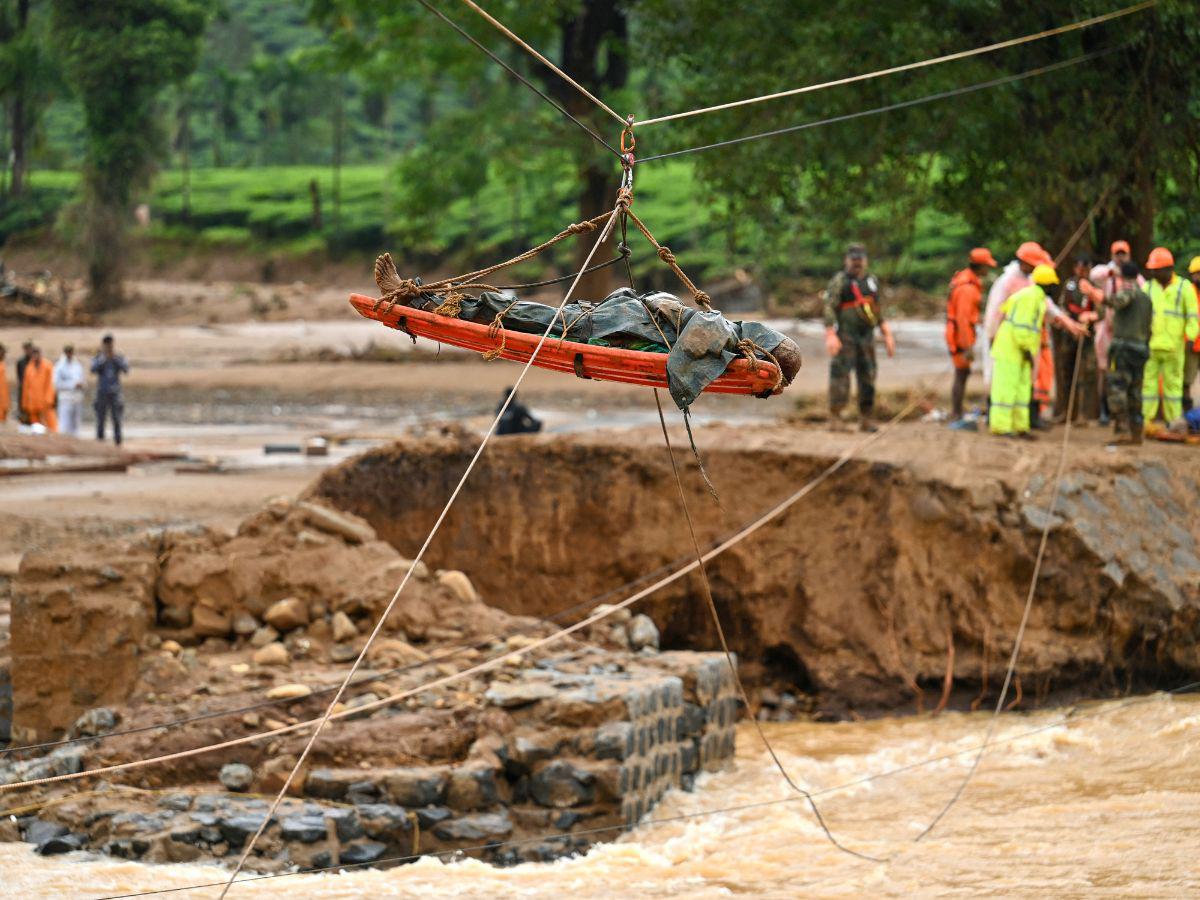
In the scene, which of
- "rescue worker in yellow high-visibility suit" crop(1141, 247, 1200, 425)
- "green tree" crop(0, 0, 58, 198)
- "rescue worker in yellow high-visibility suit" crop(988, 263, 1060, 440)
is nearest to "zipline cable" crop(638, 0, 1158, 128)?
"rescue worker in yellow high-visibility suit" crop(988, 263, 1060, 440)

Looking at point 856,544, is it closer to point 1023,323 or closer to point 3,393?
point 1023,323

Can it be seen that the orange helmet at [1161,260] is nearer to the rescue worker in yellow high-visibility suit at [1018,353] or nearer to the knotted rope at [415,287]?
the rescue worker in yellow high-visibility suit at [1018,353]

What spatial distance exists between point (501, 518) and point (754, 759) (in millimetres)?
3981

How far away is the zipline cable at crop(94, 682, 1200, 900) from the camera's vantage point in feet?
29.0

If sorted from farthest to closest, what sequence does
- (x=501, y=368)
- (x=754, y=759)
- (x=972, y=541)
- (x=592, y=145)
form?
Answer: (x=501, y=368) < (x=592, y=145) < (x=972, y=541) < (x=754, y=759)

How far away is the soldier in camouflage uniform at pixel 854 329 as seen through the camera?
14.7 metres

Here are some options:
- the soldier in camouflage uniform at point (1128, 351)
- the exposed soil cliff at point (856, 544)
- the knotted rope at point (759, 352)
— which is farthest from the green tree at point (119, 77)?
the knotted rope at point (759, 352)

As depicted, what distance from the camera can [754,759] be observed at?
39.8ft

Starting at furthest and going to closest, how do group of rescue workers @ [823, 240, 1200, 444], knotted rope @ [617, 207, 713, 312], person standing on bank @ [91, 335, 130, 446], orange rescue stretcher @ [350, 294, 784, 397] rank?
person standing on bank @ [91, 335, 130, 446] < group of rescue workers @ [823, 240, 1200, 444] < orange rescue stretcher @ [350, 294, 784, 397] < knotted rope @ [617, 207, 713, 312]

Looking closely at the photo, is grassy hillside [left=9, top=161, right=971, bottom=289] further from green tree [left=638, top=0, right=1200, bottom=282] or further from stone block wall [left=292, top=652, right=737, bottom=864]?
stone block wall [left=292, top=652, right=737, bottom=864]

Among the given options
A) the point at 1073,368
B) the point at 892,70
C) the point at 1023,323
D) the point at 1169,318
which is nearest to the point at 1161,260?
the point at 1169,318

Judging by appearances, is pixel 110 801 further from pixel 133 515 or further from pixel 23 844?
pixel 133 515

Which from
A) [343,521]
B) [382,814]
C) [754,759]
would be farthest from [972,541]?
[382,814]

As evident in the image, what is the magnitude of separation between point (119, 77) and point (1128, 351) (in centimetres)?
3241
